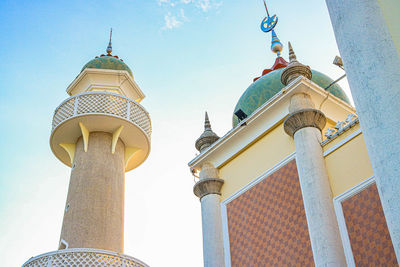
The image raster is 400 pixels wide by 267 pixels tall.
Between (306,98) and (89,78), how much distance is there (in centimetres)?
852

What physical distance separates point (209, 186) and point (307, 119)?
2.83 meters

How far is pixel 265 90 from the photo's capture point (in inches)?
465

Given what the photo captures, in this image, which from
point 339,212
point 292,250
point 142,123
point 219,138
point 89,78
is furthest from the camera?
point 89,78

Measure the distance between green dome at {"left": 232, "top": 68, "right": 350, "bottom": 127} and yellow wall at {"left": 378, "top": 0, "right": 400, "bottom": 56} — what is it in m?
7.58

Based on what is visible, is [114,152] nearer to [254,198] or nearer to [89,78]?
[89,78]

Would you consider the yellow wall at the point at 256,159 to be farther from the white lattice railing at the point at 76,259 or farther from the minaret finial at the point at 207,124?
the white lattice railing at the point at 76,259

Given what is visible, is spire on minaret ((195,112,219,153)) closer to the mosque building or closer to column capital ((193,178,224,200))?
the mosque building

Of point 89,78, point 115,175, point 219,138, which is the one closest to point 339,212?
point 219,138

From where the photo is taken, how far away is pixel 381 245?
6871 millimetres

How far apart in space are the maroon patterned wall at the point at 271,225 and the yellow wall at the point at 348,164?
76cm

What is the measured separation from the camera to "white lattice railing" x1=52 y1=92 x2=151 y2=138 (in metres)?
13.8

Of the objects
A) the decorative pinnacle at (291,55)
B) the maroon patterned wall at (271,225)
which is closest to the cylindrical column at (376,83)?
the maroon patterned wall at (271,225)

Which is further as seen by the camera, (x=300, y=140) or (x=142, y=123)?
(x=142, y=123)

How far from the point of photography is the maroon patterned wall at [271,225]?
27.1 ft
